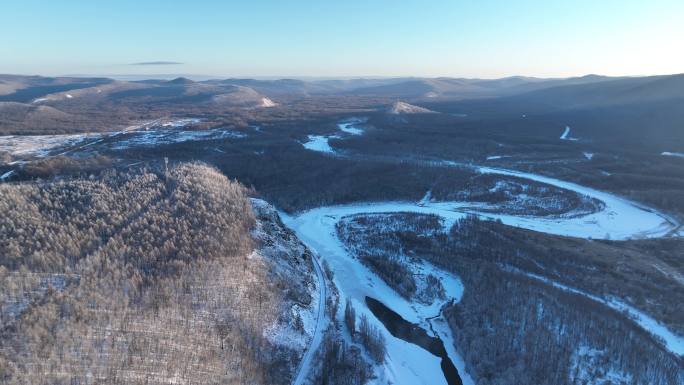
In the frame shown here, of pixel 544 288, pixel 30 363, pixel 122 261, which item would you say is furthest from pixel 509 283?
pixel 30 363

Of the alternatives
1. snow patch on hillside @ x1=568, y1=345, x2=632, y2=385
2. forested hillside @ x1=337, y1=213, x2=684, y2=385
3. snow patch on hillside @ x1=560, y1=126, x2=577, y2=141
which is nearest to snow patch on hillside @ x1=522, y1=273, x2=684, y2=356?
forested hillside @ x1=337, y1=213, x2=684, y2=385

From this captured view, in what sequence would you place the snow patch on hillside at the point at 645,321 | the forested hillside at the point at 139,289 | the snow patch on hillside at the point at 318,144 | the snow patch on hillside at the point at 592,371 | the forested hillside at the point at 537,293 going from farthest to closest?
the snow patch on hillside at the point at 318,144 < the snow patch on hillside at the point at 645,321 < the forested hillside at the point at 537,293 < the snow patch on hillside at the point at 592,371 < the forested hillside at the point at 139,289

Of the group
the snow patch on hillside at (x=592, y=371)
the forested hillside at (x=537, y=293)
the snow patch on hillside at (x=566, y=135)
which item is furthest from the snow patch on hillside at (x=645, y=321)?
the snow patch on hillside at (x=566, y=135)

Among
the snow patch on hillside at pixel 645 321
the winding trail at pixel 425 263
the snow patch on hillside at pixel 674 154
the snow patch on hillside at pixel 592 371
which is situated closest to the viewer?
the snow patch on hillside at pixel 592 371

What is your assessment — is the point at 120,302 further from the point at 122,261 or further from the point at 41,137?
the point at 41,137

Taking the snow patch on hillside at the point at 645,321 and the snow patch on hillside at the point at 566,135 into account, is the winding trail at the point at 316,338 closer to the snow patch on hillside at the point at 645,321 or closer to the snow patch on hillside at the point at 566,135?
the snow patch on hillside at the point at 645,321

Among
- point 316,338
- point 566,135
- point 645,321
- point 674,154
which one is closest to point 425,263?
point 316,338
